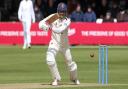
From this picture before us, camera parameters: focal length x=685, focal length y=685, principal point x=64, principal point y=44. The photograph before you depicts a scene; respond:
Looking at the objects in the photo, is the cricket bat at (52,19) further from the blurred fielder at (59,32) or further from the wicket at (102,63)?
the wicket at (102,63)

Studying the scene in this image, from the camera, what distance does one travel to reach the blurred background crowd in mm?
35688

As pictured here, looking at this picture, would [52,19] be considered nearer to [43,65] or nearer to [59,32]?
[59,32]

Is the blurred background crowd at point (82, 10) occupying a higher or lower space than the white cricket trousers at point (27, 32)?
higher

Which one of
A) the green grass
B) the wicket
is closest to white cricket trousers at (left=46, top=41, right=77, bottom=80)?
the wicket

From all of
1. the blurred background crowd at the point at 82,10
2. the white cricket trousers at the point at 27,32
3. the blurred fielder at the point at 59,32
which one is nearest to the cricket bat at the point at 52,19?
the blurred fielder at the point at 59,32

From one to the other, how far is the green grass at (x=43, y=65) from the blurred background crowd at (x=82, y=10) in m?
3.92

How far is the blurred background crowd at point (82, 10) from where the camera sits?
35.7 m

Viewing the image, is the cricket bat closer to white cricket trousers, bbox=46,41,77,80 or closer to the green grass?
white cricket trousers, bbox=46,41,77,80

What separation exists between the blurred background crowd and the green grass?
3.92 metres

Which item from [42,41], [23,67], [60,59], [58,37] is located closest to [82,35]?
[42,41]

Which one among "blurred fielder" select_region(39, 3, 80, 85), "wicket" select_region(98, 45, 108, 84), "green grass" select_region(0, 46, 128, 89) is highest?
"blurred fielder" select_region(39, 3, 80, 85)

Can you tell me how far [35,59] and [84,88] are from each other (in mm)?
9868

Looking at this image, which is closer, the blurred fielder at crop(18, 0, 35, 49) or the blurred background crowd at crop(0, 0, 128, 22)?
the blurred fielder at crop(18, 0, 35, 49)

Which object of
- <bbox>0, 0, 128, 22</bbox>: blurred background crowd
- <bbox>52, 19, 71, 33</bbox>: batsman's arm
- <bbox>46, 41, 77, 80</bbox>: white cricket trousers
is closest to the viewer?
<bbox>46, 41, 77, 80</bbox>: white cricket trousers
